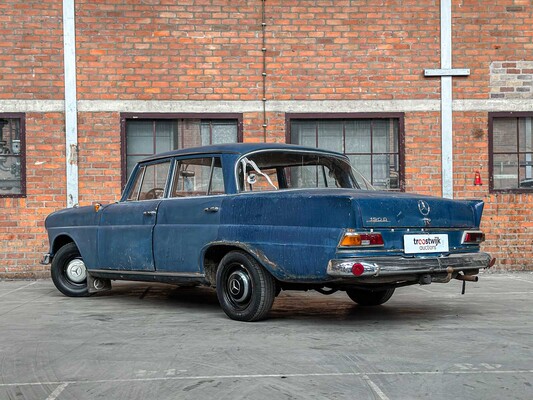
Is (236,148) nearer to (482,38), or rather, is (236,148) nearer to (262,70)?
(262,70)

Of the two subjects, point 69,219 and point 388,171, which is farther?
Result: point 388,171

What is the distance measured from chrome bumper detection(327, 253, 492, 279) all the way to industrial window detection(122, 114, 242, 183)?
5.83 m

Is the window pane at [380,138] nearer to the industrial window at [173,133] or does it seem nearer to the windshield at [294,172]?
the industrial window at [173,133]

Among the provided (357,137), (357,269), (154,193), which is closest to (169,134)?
(357,137)

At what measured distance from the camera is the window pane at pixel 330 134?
38.1 feet

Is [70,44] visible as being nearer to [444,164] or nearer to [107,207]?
[107,207]

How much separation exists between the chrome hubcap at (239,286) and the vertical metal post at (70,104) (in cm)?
539

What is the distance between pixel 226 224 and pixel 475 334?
91.8 inches

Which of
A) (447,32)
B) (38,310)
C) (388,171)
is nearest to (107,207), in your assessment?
(38,310)

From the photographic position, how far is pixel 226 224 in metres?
6.44

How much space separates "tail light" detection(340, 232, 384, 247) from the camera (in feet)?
18.3

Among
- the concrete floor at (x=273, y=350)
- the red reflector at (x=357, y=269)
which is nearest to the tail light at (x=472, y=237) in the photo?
the concrete floor at (x=273, y=350)

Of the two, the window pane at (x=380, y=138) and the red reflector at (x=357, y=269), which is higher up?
the window pane at (x=380, y=138)

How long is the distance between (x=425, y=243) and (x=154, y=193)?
295cm
